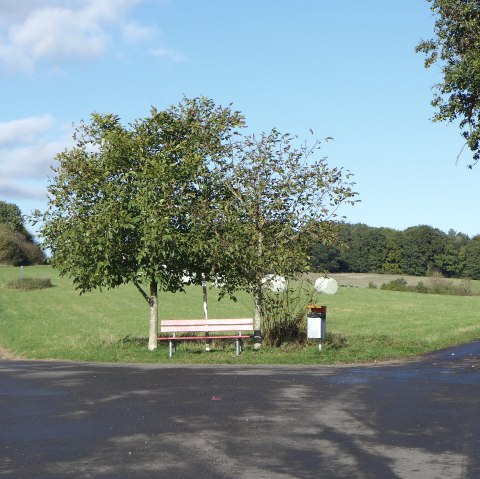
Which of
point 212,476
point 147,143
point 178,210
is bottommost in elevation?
point 212,476

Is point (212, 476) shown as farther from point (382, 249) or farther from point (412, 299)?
point (382, 249)

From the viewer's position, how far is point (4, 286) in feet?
228

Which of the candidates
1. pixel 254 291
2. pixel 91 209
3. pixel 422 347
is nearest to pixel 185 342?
pixel 254 291

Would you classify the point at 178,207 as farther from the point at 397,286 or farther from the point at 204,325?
the point at 397,286

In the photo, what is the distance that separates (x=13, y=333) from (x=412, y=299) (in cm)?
4186

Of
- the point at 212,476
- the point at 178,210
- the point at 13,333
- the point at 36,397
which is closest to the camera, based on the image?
the point at 212,476

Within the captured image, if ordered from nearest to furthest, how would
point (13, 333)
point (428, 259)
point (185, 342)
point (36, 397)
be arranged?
point (36, 397) → point (185, 342) → point (13, 333) → point (428, 259)

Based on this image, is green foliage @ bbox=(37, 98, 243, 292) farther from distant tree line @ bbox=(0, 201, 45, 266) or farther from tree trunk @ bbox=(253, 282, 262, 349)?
distant tree line @ bbox=(0, 201, 45, 266)

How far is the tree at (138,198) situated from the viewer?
21297 mm

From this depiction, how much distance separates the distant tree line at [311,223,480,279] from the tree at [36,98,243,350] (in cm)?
9782

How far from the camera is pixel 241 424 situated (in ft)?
34.0

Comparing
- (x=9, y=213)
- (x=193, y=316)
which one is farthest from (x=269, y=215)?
(x=9, y=213)

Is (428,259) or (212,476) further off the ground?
(428,259)

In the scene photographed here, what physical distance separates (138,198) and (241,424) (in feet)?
38.6
